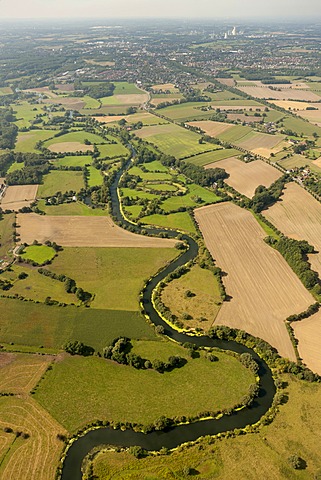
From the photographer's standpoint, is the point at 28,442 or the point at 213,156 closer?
the point at 28,442

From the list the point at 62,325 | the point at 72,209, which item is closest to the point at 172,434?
the point at 62,325

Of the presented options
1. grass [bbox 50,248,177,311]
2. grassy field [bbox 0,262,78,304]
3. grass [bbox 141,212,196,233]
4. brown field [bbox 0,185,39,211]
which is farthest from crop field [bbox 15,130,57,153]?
grassy field [bbox 0,262,78,304]

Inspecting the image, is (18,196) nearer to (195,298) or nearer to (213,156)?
(195,298)

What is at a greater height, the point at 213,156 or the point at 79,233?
the point at 213,156

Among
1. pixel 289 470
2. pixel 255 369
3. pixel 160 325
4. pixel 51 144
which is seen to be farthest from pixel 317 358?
pixel 51 144

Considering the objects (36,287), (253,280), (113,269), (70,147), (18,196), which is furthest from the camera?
(70,147)

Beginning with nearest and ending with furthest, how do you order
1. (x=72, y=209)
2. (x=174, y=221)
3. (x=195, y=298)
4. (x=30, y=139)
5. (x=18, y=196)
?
1. (x=195, y=298)
2. (x=174, y=221)
3. (x=72, y=209)
4. (x=18, y=196)
5. (x=30, y=139)

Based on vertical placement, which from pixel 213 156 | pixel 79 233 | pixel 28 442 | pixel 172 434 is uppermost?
pixel 213 156

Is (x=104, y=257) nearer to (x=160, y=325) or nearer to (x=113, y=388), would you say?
(x=160, y=325)
